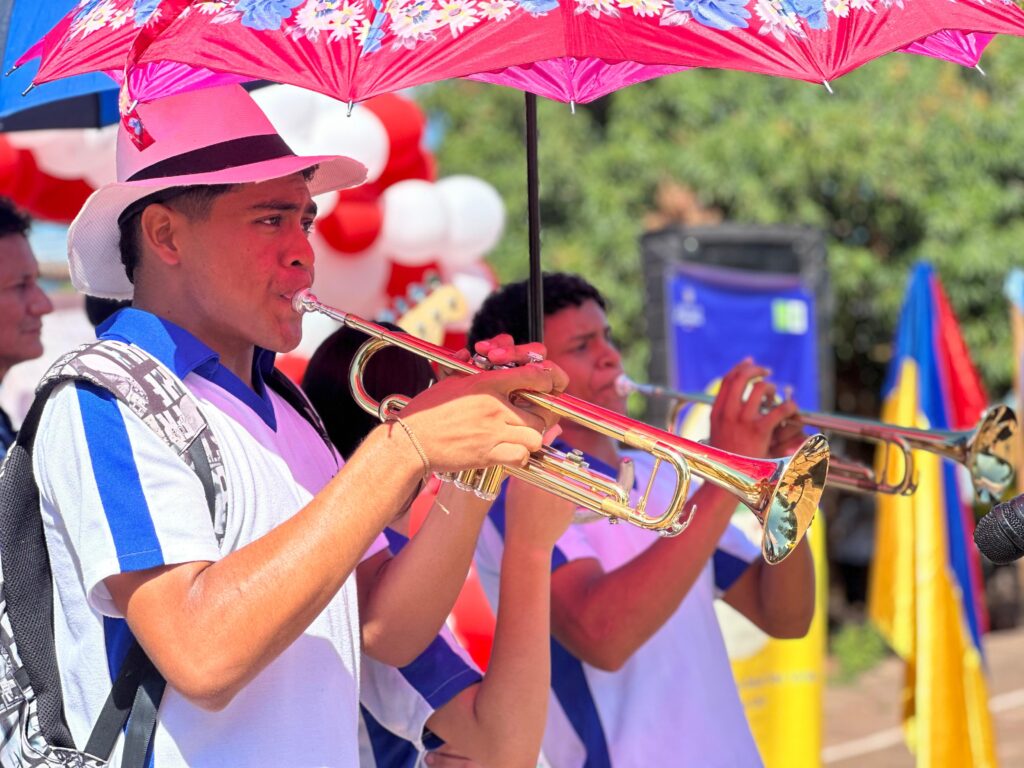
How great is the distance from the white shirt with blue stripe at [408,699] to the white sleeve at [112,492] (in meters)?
0.60

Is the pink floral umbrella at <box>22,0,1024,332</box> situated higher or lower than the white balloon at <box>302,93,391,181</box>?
lower

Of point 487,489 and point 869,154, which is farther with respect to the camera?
point 869,154

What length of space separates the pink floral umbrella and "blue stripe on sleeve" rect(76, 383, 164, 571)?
0.37 m

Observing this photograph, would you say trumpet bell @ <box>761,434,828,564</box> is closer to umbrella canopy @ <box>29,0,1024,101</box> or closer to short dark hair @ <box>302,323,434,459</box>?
umbrella canopy @ <box>29,0,1024,101</box>

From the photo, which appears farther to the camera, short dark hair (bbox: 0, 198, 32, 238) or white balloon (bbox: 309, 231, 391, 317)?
white balloon (bbox: 309, 231, 391, 317)

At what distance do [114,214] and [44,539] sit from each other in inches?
19.4

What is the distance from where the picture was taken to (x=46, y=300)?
3381 millimetres

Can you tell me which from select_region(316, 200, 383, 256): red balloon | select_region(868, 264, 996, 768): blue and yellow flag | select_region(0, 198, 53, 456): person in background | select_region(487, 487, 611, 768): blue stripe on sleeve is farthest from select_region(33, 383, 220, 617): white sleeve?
select_region(316, 200, 383, 256): red balloon

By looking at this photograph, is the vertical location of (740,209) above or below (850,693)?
above

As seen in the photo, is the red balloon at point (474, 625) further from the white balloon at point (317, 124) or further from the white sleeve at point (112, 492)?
the white sleeve at point (112, 492)

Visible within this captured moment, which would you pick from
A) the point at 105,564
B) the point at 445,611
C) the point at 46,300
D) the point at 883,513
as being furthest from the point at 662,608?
the point at 883,513

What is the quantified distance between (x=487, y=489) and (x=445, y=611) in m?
0.23

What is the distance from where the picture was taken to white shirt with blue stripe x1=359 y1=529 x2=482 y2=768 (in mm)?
2236

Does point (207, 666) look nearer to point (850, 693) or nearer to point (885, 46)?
point (885, 46)
